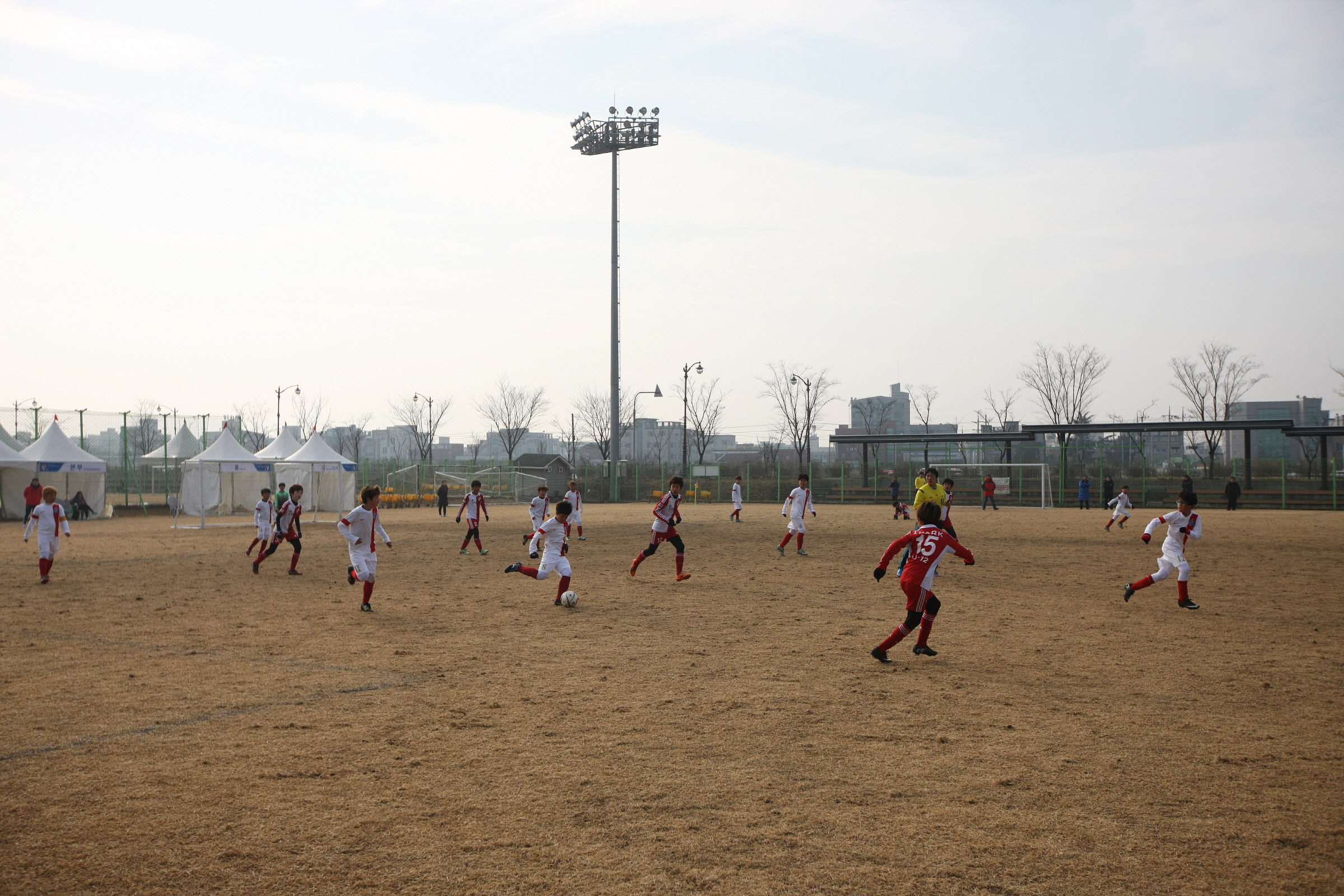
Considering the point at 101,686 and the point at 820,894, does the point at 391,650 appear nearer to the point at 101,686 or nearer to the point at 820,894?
the point at 101,686

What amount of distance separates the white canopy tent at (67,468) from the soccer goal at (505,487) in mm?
18579

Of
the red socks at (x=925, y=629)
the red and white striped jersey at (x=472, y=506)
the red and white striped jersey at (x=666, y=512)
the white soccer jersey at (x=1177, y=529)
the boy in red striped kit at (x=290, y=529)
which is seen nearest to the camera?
the red socks at (x=925, y=629)

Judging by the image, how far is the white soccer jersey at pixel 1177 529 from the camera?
1230 centimetres

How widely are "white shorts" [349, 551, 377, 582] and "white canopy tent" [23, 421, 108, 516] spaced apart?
2795 centimetres

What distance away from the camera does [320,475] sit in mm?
40000

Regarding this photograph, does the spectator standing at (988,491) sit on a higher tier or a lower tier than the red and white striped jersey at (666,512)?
lower

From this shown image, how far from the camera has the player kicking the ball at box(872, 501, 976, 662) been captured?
856cm

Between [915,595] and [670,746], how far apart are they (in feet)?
12.1

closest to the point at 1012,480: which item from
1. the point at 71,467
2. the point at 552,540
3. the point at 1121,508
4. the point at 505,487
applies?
the point at 1121,508

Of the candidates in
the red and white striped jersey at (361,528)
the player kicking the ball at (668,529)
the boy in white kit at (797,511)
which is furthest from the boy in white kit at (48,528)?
the boy in white kit at (797,511)

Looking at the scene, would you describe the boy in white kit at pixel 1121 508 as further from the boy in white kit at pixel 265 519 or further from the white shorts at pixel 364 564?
the boy in white kit at pixel 265 519

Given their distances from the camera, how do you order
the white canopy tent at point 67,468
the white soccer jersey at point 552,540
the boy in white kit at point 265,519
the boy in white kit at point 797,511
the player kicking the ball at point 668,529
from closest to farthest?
the white soccer jersey at point 552,540, the player kicking the ball at point 668,529, the boy in white kit at point 265,519, the boy in white kit at point 797,511, the white canopy tent at point 67,468

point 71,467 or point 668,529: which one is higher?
point 71,467

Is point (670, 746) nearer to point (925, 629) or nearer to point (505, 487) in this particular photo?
point (925, 629)
